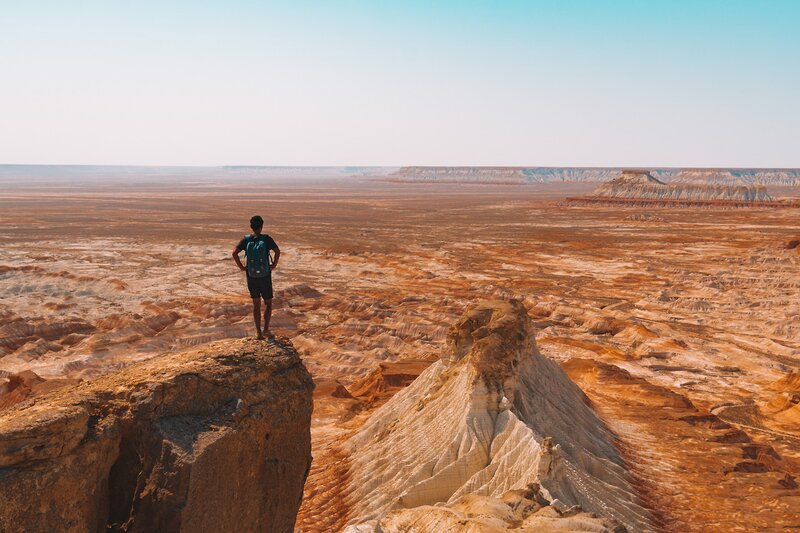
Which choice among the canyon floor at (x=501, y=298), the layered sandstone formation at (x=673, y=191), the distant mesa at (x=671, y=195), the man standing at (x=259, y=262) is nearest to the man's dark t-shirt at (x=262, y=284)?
the man standing at (x=259, y=262)

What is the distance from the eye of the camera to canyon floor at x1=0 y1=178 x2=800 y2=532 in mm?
14414

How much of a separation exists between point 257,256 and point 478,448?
573 cm

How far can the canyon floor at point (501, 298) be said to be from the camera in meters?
14.4

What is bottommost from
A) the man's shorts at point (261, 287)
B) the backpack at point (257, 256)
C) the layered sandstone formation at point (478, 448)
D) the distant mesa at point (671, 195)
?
the layered sandstone formation at point (478, 448)

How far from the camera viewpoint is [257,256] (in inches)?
306

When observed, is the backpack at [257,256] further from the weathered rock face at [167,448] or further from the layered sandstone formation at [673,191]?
the layered sandstone formation at [673,191]

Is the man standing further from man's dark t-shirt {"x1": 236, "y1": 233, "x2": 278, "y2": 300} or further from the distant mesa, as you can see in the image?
the distant mesa

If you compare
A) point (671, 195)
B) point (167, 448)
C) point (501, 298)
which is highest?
point (167, 448)

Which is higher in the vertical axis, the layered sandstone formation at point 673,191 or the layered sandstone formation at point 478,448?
the layered sandstone formation at point 673,191

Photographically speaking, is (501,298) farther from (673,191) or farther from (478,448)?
(673,191)

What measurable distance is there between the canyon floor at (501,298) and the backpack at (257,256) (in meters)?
5.78

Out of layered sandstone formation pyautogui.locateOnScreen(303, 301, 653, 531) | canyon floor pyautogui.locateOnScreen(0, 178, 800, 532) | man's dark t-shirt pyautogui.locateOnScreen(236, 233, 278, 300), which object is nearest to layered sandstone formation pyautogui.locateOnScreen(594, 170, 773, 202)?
canyon floor pyautogui.locateOnScreen(0, 178, 800, 532)

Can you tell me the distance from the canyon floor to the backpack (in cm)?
578

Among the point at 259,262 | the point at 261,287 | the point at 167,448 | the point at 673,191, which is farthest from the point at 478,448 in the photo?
the point at 673,191
